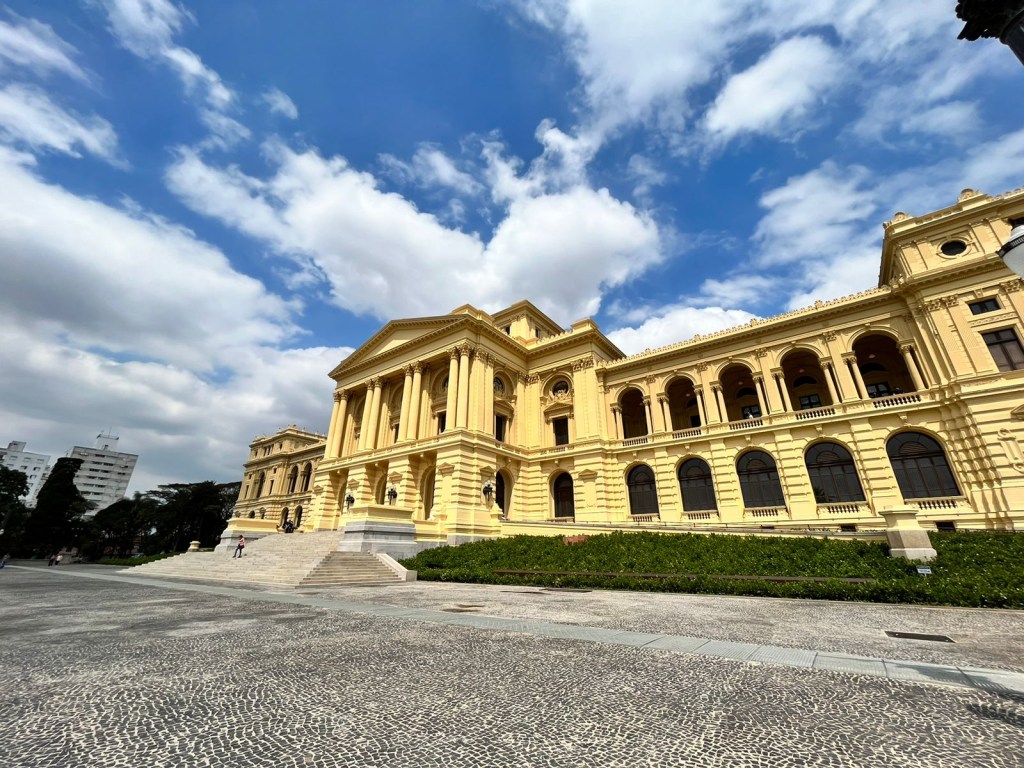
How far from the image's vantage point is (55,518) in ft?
169

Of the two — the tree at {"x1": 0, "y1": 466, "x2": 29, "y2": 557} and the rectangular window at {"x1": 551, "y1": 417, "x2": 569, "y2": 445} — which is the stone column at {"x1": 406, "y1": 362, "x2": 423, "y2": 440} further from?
the tree at {"x1": 0, "y1": 466, "x2": 29, "y2": 557}

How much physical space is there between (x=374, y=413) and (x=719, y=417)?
2657 cm

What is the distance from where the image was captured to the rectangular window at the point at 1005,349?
810 inches

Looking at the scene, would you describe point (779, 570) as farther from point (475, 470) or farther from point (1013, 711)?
point (475, 470)

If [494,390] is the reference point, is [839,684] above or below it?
below

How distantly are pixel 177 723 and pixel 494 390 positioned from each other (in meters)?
31.4

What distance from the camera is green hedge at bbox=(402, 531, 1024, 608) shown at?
10859mm

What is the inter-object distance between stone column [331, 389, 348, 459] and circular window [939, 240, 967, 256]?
4303cm

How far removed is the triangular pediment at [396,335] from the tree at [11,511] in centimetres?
4644

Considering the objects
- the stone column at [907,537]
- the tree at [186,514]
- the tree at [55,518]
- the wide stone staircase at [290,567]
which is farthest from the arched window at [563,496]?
the tree at [55,518]

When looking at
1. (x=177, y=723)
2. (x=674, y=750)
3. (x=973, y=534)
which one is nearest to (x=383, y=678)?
(x=177, y=723)

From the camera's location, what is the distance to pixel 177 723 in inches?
126

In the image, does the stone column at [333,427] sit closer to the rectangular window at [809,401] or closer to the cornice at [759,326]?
the cornice at [759,326]

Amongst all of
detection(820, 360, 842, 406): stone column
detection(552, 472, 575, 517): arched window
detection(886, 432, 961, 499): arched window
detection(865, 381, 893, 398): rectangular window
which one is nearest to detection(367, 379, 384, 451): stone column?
detection(552, 472, 575, 517): arched window
